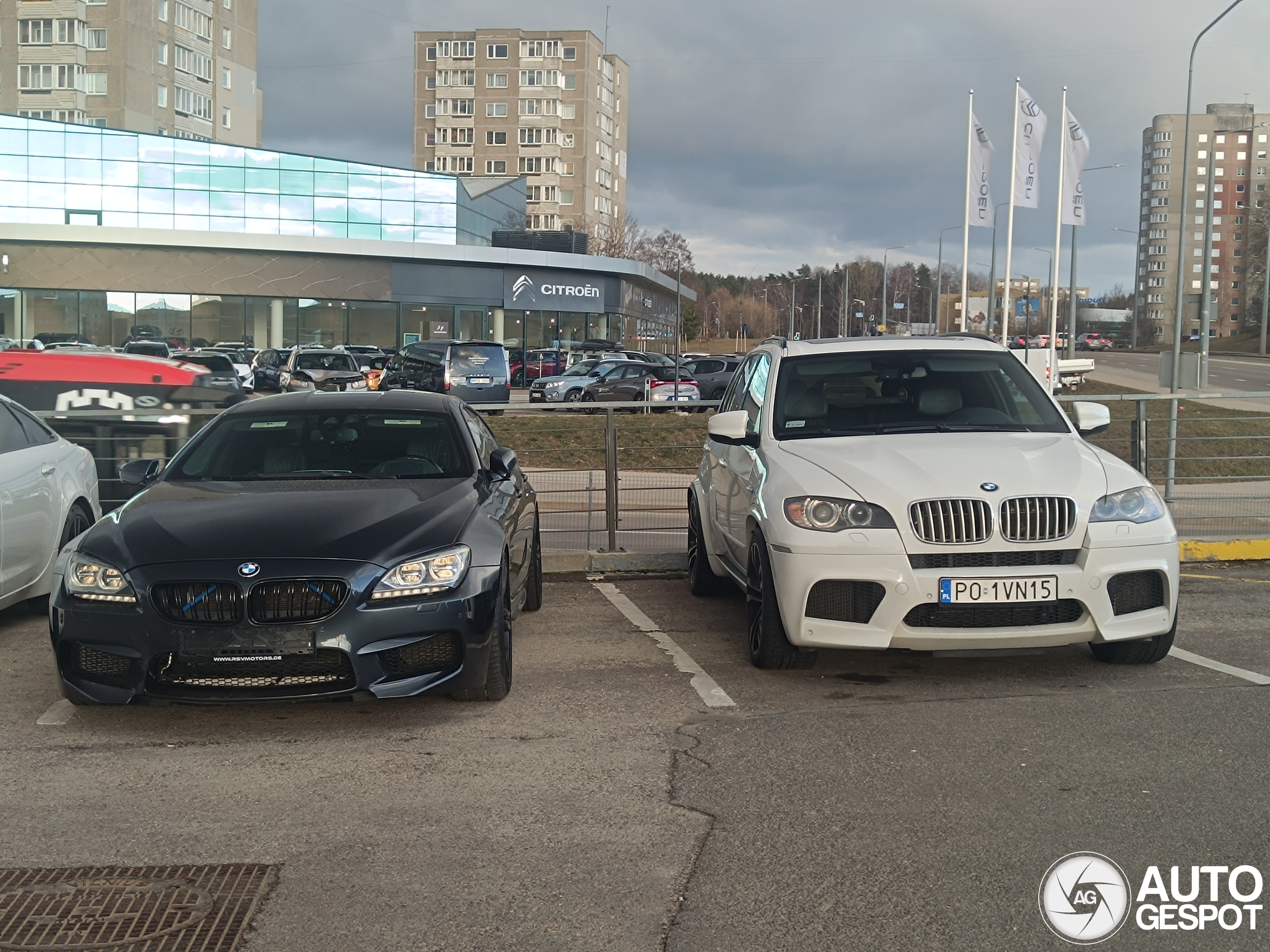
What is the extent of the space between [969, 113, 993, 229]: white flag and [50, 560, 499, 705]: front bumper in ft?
119

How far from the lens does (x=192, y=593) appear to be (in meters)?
5.20

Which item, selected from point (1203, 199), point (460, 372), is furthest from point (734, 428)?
point (1203, 199)

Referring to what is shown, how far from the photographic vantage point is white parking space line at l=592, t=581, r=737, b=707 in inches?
236

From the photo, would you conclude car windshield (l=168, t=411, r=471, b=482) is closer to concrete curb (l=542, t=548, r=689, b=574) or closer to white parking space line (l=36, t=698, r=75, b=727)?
white parking space line (l=36, t=698, r=75, b=727)

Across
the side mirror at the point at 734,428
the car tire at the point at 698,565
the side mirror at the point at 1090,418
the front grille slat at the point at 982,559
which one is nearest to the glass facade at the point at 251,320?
the car tire at the point at 698,565

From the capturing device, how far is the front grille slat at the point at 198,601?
5156 mm

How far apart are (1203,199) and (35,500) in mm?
161679

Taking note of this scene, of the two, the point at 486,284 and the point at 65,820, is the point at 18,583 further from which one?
the point at 486,284

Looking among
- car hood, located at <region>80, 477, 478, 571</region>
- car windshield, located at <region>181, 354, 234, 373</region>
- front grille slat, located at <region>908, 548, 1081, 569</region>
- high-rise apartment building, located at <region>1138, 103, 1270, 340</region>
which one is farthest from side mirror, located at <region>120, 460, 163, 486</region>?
high-rise apartment building, located at <region>1138, 103, 1270, 340</region>

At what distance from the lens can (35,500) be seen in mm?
7445

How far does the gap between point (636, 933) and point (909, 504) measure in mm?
2970

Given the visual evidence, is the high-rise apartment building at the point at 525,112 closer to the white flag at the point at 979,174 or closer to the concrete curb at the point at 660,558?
the white flag at the point at 979,174

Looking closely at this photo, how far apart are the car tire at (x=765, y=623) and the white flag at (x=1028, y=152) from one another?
3042cm

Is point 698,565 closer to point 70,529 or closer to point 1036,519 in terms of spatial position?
point 1036,519
